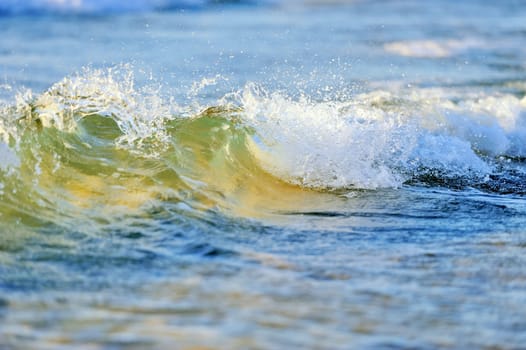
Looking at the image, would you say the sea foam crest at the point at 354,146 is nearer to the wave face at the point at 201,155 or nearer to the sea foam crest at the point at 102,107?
the wave face at the point at 201,155

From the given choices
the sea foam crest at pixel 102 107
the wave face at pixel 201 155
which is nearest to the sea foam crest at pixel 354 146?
the wave face at pixel 201 155

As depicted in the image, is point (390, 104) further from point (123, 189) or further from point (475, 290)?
point (475, 290)

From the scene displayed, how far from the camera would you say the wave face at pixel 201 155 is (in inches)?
227

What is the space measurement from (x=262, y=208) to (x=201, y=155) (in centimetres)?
116

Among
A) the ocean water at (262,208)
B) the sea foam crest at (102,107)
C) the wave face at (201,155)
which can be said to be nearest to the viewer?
the ocean water at (262,208)

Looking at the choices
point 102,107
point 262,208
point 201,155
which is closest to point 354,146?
point 201,155

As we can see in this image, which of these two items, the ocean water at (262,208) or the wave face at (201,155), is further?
the wave face at (201,155)

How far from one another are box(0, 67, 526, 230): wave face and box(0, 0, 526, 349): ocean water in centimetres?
2

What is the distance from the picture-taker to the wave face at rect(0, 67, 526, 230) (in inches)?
227

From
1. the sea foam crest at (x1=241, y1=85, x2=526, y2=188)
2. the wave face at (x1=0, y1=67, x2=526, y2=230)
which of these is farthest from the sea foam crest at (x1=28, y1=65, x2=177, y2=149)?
the sea foam crest at (x1=241, y1=85, x2=526, y2=188)

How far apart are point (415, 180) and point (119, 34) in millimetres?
9692

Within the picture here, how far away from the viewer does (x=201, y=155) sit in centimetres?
676

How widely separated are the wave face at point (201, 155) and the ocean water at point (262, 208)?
0.02 metres

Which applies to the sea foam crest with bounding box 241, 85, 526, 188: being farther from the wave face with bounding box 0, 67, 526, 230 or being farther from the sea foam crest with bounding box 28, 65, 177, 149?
the sea foam crest with bounding box 28, 65, 177, 149
